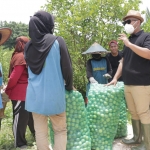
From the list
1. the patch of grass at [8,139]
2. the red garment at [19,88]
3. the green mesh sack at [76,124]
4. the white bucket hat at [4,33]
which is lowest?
the patch of grass at [8,139]

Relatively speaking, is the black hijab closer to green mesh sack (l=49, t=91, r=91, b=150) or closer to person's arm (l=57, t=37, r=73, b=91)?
person's arm (l=57, t=37, r=73, b=91)

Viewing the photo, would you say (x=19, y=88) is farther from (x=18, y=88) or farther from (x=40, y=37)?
(x=40, y=37)

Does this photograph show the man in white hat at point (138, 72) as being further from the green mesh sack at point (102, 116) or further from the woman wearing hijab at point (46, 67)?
the woman wearing hijab at point (46, 67)

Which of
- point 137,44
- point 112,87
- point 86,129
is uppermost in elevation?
point 137,44

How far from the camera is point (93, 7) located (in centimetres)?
514

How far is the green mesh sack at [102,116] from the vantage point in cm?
292

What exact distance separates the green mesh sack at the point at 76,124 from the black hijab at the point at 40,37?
0.58 m

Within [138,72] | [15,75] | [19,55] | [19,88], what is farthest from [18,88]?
[138,72]

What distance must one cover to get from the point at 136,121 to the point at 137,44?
1.04m

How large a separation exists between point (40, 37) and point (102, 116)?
1247 mm

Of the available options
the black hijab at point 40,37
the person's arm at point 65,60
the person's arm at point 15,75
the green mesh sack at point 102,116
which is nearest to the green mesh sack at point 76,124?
the green mesh sack at point 102,116

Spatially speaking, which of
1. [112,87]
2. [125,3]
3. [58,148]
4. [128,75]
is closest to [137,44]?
[128,75]

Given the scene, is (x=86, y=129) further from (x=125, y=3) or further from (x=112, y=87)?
(x=125, y=3)

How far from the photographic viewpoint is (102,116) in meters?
2.90
